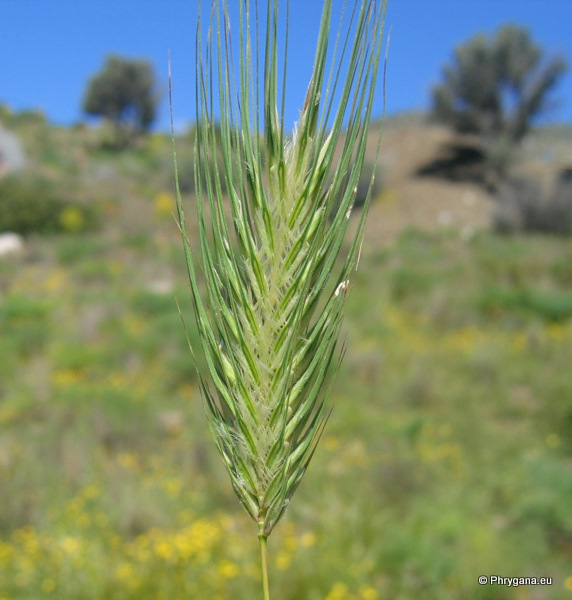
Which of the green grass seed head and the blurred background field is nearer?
the green grass seed head

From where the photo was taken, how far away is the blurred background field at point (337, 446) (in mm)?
3223

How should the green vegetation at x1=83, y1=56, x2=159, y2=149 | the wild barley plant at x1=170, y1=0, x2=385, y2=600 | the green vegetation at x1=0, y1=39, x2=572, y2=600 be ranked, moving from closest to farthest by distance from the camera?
the wild barley plant at x1=170, y1=0, x2=385, y2=600, the green vegetation at x1=0, y1=39, x2=572, y2=600, the green vegetation at x1=83, y1=56, x2=159, y2=149

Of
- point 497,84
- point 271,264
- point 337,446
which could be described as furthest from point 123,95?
point 271,264

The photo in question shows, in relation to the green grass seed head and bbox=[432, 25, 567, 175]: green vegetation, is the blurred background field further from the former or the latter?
bbox=[432, 25, 567, 175]: green vegetation

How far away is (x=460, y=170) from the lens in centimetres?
1916

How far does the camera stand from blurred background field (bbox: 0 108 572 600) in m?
3.22

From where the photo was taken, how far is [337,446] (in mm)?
4980

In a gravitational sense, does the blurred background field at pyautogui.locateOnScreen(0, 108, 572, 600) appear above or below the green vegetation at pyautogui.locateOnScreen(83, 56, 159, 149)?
below

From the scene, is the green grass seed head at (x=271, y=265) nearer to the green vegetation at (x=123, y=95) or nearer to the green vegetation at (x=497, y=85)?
the green vegetation at (x=497, y=85)

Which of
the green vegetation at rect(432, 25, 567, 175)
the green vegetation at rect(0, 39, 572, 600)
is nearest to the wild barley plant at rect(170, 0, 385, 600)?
the green vegetation at rect(0, 39, 572, 600)

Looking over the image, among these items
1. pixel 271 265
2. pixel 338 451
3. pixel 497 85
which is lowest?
pixel 338 451

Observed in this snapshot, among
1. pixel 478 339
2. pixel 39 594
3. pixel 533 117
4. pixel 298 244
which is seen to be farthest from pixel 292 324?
pixel 533 117

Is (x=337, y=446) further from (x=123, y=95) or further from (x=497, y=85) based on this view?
(x=123, y=95)

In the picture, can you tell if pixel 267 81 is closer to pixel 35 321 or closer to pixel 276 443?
pixel 276 443
